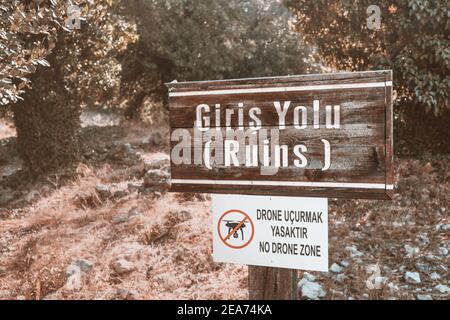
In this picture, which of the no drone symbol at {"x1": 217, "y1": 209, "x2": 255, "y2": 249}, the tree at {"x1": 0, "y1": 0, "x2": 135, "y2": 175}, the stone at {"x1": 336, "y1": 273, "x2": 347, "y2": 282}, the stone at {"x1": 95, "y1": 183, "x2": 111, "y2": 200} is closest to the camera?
the no drone symbol at {"x1": 217, "y1": 209, "x2": 255, "y2": 249}

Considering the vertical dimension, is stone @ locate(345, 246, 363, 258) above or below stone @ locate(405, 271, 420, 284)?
above

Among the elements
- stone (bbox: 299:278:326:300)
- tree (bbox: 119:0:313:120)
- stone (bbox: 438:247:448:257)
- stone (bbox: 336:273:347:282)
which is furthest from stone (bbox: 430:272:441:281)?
tree (bbox: 119:0:313:120)

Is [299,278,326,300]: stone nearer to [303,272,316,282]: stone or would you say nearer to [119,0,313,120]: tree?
[303,272,316,282]: stone

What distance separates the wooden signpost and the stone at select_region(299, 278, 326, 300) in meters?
2.34

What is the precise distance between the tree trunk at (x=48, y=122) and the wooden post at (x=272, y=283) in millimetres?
8940

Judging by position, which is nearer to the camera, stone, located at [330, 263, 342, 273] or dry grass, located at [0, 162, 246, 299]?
dry grass, located at [0, 162, 246, 299]

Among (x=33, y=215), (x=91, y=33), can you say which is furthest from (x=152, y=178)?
(x=91, y=33)

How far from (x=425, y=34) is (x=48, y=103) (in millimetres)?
7818

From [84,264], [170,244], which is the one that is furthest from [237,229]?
[170,244]

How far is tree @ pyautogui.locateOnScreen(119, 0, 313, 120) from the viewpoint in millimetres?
14906

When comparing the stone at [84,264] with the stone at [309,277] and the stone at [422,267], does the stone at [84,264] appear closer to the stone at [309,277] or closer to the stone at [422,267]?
the stone at [309,277]

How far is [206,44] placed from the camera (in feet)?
49.5

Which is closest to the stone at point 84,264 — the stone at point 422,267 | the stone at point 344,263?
the stone at point 344,263

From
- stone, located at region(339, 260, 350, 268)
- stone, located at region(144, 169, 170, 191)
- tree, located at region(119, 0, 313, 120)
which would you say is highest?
tree, located at region(119, 0, 313, 120)
